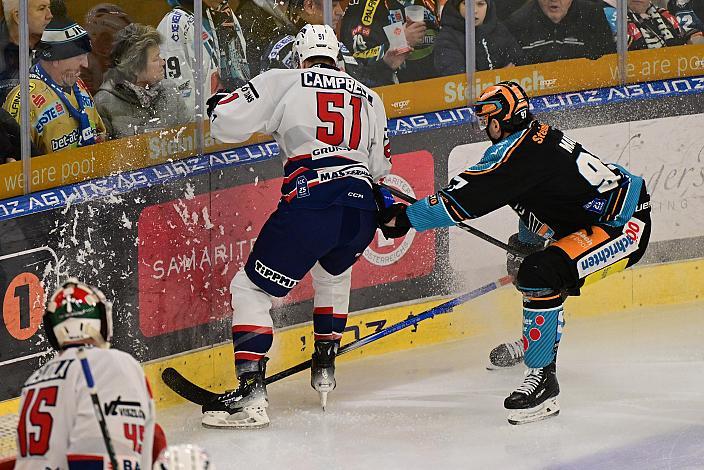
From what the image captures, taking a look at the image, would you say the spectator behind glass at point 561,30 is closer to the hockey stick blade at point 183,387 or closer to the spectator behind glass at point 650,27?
the spectator behind glass at point 650,27

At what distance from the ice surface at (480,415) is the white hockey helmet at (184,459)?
1.72 metres

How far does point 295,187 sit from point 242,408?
0.75 metres

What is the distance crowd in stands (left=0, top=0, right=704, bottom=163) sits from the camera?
14.4ft

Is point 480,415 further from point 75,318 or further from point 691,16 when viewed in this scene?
point 691,16

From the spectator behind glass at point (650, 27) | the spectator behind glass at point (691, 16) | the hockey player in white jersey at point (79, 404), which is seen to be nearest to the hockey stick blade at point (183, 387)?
the hockey player in white jersey at point (79, 404)

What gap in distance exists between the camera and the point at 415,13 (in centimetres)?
574

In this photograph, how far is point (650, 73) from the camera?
20.8 ft

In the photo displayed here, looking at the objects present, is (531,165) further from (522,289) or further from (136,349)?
(136,349)

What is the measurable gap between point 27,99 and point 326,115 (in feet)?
3.14

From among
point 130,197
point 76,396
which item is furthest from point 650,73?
point 76,396

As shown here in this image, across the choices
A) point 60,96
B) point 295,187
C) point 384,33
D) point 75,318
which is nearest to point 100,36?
point 60,96

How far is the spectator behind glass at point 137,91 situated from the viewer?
182 inches

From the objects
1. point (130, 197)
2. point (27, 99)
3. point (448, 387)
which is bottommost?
point (448, 387)

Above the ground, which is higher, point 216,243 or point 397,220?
point 397,220
